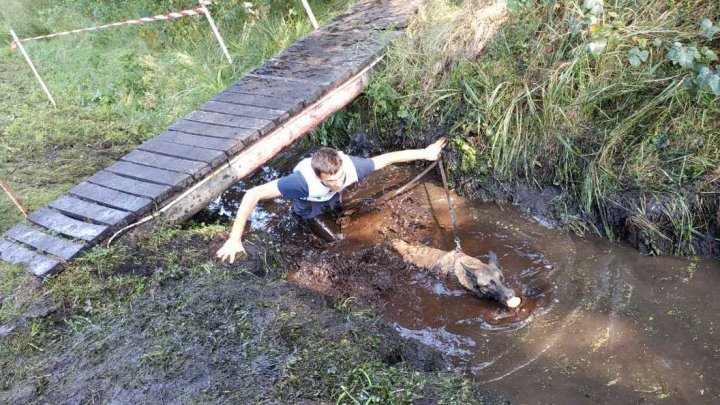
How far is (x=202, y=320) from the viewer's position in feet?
10.8

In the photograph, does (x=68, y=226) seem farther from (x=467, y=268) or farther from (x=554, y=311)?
(x=554, y=311)

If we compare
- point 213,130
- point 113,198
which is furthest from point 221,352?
point 213,130

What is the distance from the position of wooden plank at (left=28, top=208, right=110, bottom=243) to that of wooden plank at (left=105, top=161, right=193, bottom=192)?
67 centimetres

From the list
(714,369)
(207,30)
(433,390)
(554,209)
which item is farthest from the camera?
(207,30)

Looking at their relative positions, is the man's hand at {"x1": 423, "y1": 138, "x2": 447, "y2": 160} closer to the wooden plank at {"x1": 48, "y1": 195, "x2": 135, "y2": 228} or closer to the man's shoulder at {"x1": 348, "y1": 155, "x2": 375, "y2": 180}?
the man's shoulder at {"x1": 348, "y1": 155, "x2": 375, "y2": 180}

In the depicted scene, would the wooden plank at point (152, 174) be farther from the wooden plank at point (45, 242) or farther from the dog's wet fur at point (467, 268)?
the dog's wet fur at point (467, 268)

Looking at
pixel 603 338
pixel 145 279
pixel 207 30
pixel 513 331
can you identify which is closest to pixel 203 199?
pixel 145 279

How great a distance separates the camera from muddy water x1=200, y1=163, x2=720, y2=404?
3.16 m

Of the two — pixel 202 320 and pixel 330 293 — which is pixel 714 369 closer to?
pixel 330 293

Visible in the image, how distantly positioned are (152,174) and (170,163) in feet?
0.66

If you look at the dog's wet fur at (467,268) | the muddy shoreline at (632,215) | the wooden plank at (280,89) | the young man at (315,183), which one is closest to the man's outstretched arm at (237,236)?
the young man at (315,183)

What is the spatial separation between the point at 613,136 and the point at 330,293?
8.87 feet

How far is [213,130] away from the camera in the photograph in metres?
5.25

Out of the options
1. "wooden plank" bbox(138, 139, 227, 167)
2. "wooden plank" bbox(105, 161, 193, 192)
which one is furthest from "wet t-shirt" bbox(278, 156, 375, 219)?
"wooden plank" bbox(105, 161, 193, 192)
